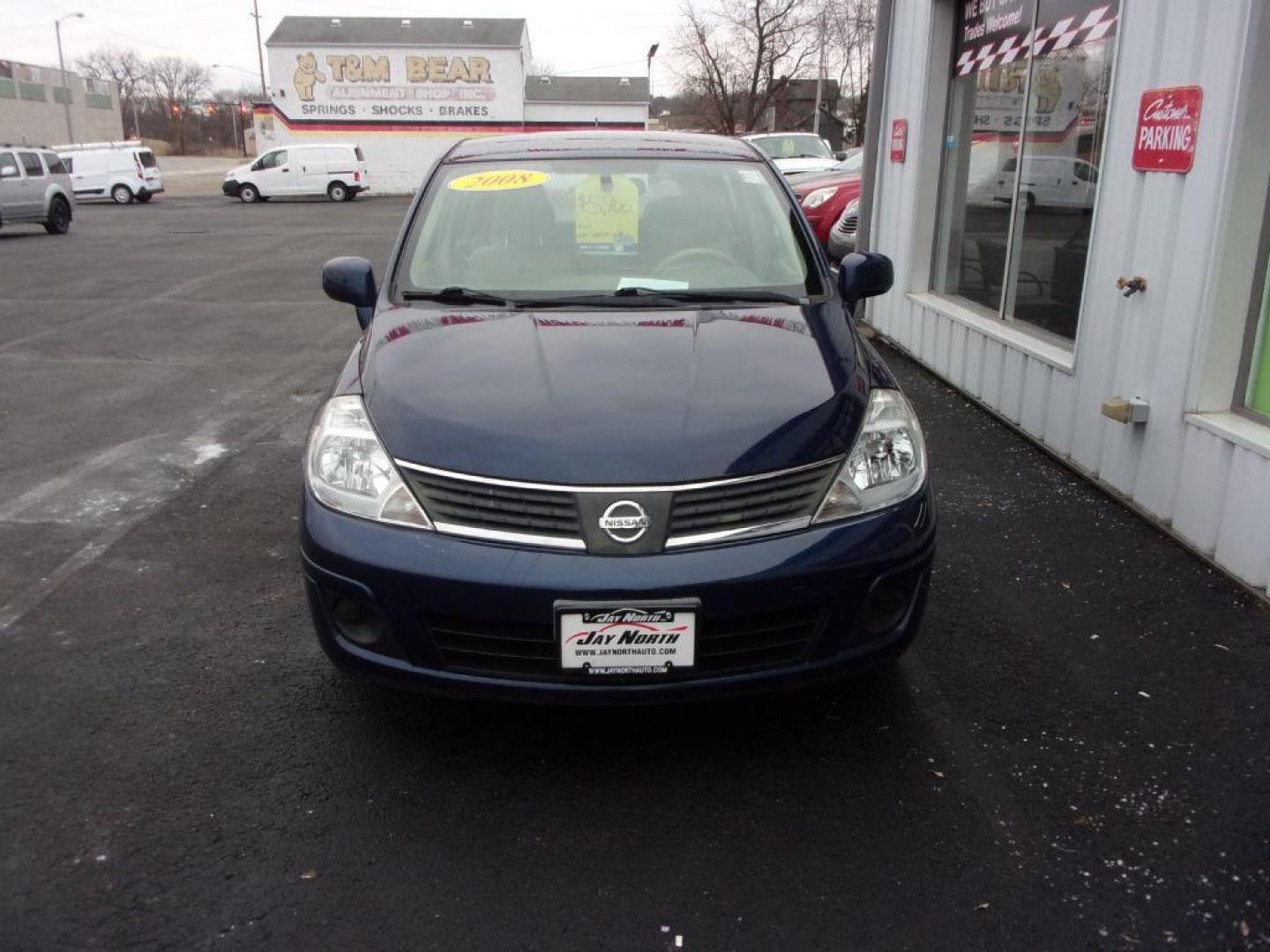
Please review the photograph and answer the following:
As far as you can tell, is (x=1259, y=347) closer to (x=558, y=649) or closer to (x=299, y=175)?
(x=558, y=649)

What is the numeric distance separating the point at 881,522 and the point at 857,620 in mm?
265

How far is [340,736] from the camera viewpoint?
3166mm

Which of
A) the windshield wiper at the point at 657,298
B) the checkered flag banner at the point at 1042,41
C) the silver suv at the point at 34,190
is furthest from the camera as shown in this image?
the silver suv at the point at 34,190

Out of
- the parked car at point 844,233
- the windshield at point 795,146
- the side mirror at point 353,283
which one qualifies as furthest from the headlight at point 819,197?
the side mirror at point 353,283

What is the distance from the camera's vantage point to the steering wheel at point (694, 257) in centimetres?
394

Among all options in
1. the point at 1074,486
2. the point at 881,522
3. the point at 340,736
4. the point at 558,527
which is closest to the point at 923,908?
the point at 881,522

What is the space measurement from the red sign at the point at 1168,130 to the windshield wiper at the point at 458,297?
9.63ft

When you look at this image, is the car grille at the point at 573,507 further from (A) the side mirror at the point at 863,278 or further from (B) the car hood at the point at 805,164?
(B) the car hood at the point at 805,164

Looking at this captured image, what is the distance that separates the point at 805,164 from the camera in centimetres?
1897

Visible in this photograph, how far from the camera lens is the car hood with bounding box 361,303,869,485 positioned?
9.12 feet

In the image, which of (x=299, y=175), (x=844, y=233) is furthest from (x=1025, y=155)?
(x=299, y=175)

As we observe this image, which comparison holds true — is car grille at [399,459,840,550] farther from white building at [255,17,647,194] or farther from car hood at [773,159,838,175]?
white building at [255,17,647,194]

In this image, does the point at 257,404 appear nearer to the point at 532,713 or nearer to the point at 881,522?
the point at 532,713

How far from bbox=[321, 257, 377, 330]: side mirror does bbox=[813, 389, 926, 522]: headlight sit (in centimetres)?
186
